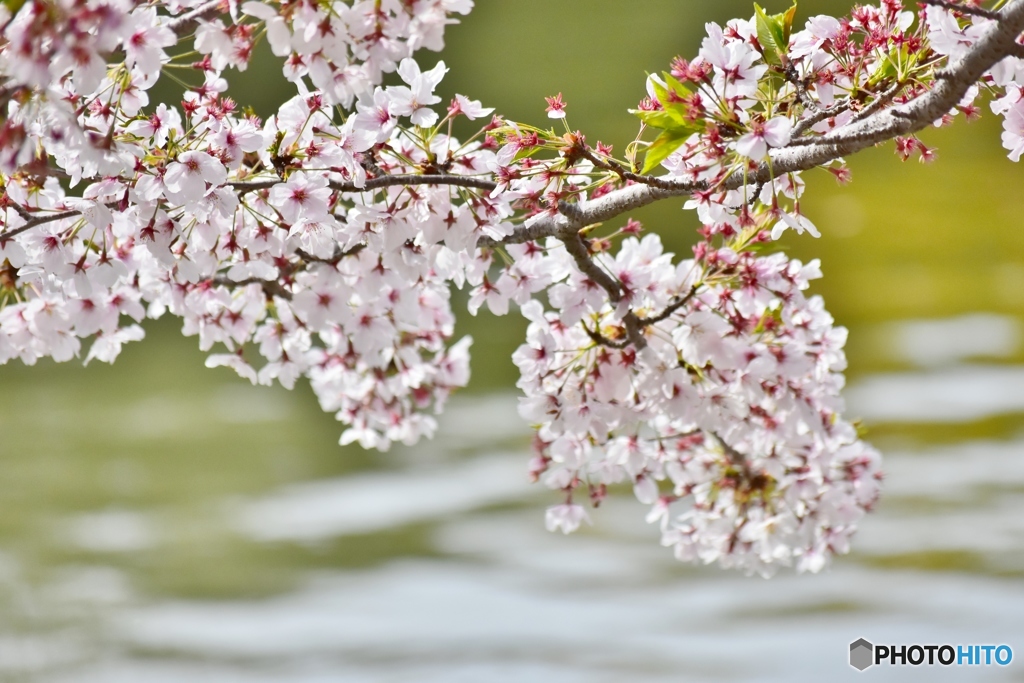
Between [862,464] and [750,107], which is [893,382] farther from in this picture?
[750,107]

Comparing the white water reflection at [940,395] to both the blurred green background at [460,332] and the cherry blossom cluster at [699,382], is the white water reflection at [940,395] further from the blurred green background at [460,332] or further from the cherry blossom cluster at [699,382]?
the cherry blossom cluster at [699,382]

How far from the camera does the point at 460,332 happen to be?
6.86 m

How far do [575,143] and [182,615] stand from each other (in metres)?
3.85

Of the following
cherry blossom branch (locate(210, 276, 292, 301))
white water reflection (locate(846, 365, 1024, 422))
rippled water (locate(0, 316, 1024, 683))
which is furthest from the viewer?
white water reflection (locate(846, 365, 1024, 422))

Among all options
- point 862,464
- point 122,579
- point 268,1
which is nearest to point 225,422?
point 122,579

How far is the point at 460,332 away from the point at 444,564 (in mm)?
2395

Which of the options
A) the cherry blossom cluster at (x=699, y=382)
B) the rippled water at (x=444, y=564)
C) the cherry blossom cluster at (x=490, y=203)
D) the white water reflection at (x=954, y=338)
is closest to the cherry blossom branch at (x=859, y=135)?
the cherry blossom cluster at (x=490, y=203)

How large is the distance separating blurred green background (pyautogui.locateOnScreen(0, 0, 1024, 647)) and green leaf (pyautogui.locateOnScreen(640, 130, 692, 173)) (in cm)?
343

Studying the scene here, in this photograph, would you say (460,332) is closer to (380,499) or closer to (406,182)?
(380,499)

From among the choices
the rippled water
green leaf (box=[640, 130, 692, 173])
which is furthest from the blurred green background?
green leaf (box=[640, 130, 692, 173])

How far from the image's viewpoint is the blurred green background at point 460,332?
4.96 m

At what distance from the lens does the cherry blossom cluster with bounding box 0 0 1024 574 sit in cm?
89

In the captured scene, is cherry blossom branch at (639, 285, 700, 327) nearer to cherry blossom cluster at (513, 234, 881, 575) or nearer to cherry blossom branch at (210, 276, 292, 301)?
cherry blossom cluster at (513, 234, 881, 575)

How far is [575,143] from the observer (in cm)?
99
